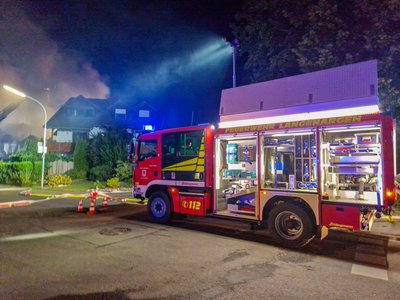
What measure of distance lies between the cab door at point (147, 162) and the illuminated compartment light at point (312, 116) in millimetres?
2527

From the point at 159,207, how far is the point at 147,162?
154 cm

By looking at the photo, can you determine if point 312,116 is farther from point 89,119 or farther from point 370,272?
point 89,119

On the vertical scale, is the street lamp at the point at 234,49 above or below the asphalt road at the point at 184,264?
above

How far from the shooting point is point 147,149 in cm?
1016

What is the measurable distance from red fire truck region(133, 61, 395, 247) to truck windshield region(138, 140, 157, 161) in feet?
1.20

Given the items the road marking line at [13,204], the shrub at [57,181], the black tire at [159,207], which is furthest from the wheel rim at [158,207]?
the shrub at [57,181]

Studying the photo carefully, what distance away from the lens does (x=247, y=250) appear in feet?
21.4

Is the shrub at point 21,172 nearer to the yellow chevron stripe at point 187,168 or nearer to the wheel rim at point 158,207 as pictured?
the wheel rim at point 158,207

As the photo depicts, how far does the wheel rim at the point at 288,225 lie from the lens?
22.5ft

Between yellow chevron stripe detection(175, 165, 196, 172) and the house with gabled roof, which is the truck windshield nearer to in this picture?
yellow chevron stripe detection(175, 165, 196, 172)

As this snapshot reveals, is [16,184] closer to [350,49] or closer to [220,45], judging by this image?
[220,45]

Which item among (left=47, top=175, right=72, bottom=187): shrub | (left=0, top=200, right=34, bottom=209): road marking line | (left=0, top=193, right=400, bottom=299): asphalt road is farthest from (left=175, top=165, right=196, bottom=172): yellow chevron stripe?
(left=47, top=175, right=72, bottom=187): shrub

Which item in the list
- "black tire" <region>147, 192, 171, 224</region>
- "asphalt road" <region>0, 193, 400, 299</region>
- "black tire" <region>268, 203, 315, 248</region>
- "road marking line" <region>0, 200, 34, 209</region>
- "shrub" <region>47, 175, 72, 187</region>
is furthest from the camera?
"shrub" <region>47, 175, 72, 187</region>

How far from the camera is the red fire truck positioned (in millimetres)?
6297
